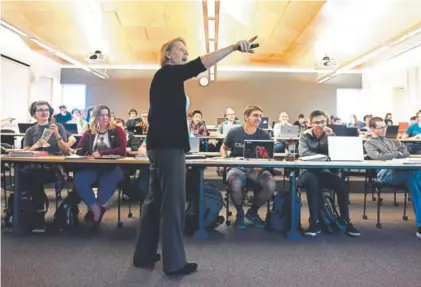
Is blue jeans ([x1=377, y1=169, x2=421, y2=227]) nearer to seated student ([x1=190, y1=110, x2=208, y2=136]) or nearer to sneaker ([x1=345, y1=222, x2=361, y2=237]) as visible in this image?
sneaker ([x1=345, y1=222, x2=361, y2=237])

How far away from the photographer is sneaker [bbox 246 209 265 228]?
3235 millimetres

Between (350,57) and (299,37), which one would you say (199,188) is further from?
(350,57)

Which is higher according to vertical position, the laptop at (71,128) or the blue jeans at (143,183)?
the laptop at (71,128)

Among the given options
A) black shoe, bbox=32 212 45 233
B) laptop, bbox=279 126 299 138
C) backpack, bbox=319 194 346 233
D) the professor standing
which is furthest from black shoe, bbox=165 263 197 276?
laptop, bbox=279 126 299 138

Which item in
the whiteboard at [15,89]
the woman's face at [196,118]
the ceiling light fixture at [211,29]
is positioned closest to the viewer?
the woman's face at [196,118]

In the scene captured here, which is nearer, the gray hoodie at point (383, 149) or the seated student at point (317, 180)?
the seated student at point (317, 180)

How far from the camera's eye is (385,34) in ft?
26.0

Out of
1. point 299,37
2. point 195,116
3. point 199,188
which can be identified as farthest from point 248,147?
point 299,37

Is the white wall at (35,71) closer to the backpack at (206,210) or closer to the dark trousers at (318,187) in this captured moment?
the backpack at (206,210)

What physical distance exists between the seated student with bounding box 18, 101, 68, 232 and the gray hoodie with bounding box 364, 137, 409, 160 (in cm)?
271

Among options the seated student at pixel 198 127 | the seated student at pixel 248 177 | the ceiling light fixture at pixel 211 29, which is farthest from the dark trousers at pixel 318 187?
the ceiling light fixture at pixel 211 29

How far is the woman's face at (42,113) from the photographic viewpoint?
335 cm

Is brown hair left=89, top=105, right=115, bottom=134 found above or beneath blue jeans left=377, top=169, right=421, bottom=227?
above

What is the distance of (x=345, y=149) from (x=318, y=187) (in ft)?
1.22
